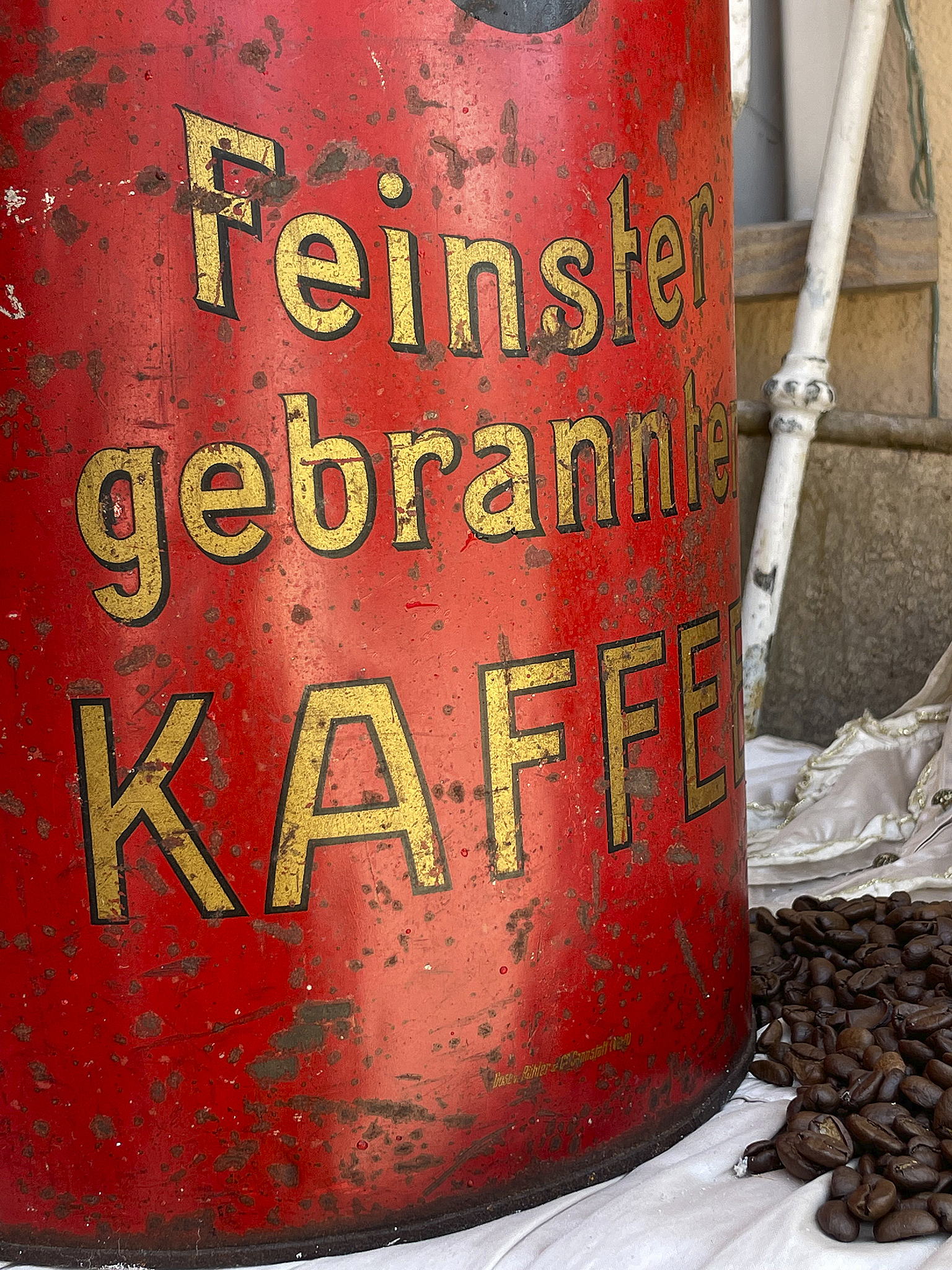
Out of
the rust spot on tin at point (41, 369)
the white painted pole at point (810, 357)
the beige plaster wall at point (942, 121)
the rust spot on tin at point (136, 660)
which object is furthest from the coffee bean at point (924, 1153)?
the beige plaster wall at point (942, 121)

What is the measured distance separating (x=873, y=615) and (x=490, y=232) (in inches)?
80.5

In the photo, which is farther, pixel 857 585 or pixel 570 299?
pixel 857 585

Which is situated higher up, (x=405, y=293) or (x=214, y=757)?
(x=405, y=293)

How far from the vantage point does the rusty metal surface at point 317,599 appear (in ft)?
4.26

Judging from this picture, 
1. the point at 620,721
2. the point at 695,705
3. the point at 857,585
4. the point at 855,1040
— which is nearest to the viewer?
the point at 620,721

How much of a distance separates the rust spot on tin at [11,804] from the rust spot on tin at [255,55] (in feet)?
2.43

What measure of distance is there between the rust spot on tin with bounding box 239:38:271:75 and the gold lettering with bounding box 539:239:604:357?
12.7 inches

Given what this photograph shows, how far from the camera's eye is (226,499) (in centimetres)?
132

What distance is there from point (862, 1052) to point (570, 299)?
0.97 meters

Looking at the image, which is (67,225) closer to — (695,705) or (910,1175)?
(695,705)

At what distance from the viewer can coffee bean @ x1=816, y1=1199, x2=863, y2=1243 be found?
4.47 feet

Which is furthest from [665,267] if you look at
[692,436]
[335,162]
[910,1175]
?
[910,1175]

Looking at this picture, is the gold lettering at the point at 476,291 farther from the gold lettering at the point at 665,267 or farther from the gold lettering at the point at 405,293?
the gold lettering at the point at 665,267

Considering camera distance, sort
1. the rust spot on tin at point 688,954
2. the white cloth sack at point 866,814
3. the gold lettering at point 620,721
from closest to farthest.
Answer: the gold lettering at point 620,721 → the rust spot on tin at point 688,954 → the white cloth sack at point 866,814
